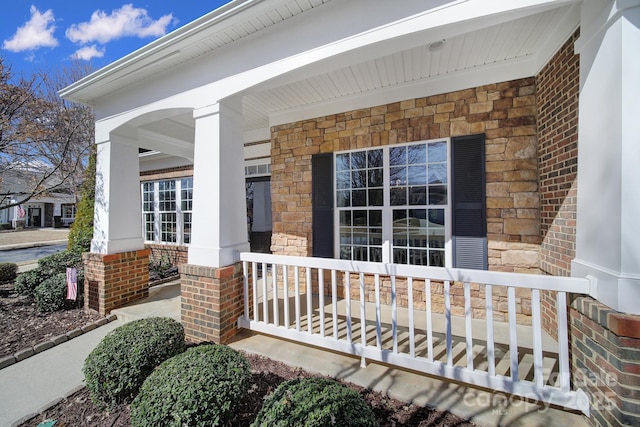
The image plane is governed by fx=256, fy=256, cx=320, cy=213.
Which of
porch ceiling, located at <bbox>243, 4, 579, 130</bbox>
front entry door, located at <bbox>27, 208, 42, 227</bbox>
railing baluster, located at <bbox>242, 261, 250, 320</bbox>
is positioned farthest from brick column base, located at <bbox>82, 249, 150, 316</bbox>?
front entry door, located at <bbox>27, 208, 42, 227</bbox>

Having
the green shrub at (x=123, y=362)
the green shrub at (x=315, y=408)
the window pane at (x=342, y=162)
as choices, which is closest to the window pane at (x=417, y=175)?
the window pane at (x=342, y=162)

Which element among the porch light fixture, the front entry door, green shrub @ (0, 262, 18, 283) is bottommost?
green shrub @ (0, 262, 18, 283)

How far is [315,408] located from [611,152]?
2484 mm

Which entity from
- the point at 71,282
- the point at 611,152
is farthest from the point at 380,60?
the point at 71,282

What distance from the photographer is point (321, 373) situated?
8.03 feet

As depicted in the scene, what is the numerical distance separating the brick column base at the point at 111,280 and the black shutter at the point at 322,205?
3036 millimetres

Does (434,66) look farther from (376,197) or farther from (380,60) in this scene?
(376,197)

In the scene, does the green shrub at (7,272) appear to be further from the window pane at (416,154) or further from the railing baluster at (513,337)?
the railing baluster at (513,337)

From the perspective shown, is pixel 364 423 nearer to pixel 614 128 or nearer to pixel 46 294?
pixel 614 128

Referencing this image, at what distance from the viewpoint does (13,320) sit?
3.93m

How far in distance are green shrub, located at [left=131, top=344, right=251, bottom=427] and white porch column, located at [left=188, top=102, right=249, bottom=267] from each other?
118 cm

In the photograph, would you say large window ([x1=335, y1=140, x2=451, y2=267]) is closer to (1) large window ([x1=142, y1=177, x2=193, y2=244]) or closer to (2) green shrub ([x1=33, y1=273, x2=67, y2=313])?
(2) green shrub ([x1=33, y1=273, x2=67, y2=313])

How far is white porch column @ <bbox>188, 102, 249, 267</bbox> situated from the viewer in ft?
9.78

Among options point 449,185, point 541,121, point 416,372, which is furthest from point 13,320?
point 541,121
